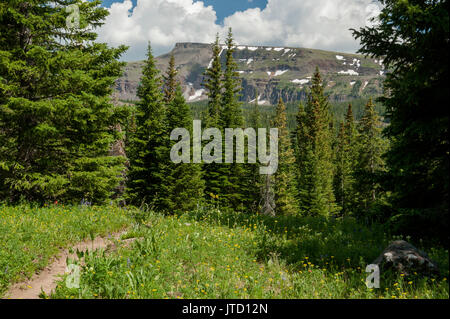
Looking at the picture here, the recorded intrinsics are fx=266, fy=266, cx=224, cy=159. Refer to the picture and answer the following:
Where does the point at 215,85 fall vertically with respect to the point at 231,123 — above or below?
above

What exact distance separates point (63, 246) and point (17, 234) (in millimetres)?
1104

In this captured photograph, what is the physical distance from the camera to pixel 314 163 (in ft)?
128

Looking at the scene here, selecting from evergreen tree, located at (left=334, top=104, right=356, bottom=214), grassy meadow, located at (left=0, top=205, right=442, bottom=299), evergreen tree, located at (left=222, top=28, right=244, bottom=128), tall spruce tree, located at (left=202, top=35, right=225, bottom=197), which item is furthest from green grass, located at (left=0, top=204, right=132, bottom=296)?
evergreen tree, located at (left=334, top=104, right=356, bottom=214)

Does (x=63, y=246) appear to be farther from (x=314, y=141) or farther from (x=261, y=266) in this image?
(x=314, y=141)

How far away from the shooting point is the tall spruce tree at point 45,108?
1026 cm

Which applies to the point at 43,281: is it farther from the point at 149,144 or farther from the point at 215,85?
the point at 215,85

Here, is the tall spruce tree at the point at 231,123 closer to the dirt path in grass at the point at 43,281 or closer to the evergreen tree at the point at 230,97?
the evergreen tree at the point at 230,97

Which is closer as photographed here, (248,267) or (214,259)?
(248,267)

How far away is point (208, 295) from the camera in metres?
4.75

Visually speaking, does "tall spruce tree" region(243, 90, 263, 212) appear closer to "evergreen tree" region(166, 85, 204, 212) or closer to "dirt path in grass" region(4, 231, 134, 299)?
"evergreen tree" region(166, 85, 204, 212)

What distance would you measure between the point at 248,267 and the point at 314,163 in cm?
3530

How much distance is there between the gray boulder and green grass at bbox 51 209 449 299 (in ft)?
0.47

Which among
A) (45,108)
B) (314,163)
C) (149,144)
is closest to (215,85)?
(149,144)

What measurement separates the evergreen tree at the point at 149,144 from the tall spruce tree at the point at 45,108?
11.7 m
